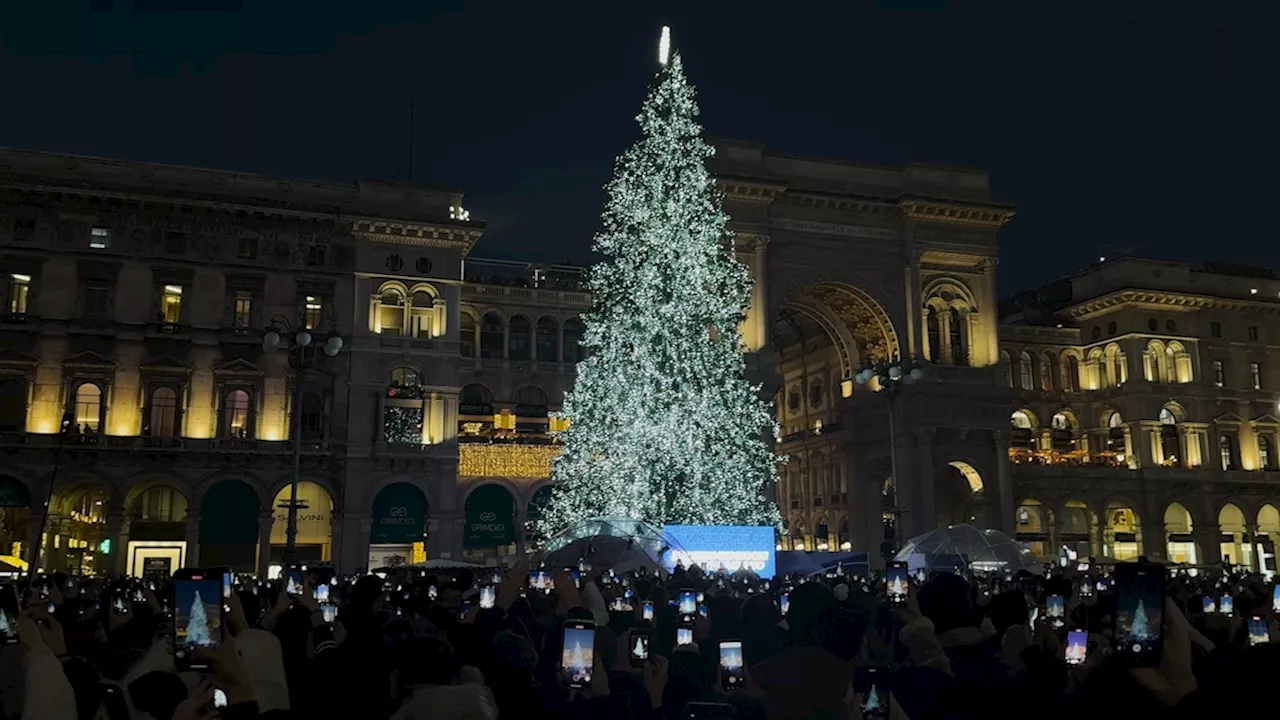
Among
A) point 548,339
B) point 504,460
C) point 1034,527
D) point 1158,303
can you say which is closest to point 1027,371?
point 1158,303

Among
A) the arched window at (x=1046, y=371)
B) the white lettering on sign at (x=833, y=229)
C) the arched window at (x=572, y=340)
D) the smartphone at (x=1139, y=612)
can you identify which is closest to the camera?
the smartphone at (x=1139, y=612)

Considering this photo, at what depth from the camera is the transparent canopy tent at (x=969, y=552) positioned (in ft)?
105

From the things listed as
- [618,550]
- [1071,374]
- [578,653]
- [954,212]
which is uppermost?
[954,212]

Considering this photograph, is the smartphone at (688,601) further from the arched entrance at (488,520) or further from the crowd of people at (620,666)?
the arched entrance at (488,520)

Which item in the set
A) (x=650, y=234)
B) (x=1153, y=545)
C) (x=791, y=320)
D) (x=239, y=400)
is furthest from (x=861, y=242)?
(x=239, y=400)

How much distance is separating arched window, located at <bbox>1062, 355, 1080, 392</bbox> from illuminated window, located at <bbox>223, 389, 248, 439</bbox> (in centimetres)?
4747

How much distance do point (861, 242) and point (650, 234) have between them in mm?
21171

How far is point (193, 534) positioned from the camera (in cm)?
4453

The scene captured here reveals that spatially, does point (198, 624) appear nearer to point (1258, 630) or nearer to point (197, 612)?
point (197, 612)

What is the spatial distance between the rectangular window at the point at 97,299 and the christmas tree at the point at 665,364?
73.2 ft

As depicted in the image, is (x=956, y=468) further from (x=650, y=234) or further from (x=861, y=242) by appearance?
(x=650, y=234)

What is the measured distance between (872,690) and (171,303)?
47744 mm

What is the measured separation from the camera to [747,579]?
77.1 feet

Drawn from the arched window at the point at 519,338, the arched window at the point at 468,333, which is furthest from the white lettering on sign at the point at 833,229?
the arched window at the point at 468,333
